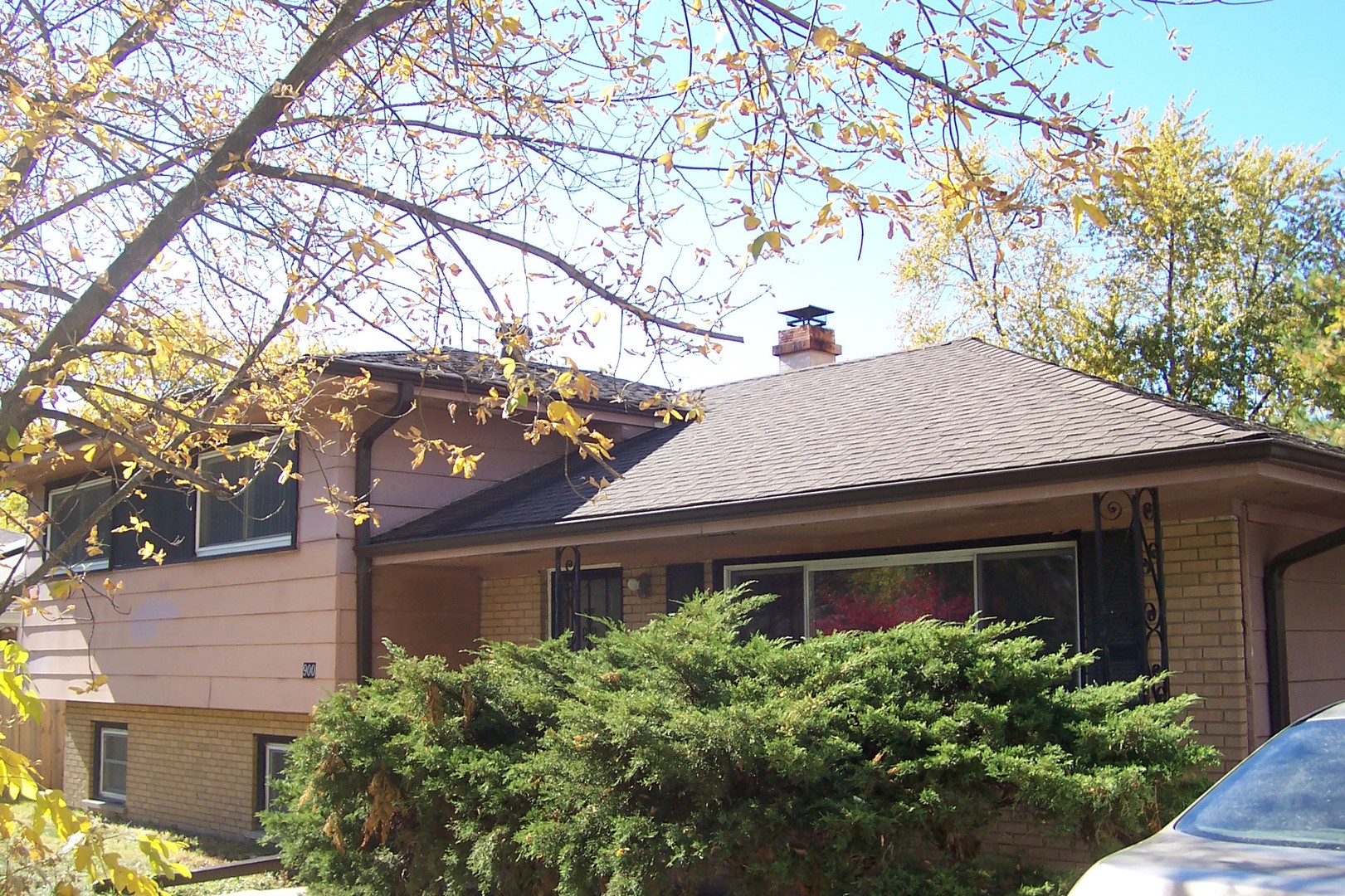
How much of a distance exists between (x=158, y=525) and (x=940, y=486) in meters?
10.9

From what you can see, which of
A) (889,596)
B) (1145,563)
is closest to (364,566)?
(889,596)

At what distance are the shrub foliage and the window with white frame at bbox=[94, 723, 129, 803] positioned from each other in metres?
9.96

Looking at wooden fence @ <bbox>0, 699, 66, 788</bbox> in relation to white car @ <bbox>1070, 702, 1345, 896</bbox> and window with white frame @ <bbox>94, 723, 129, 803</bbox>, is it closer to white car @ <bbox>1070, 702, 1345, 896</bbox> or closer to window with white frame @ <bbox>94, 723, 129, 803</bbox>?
window with white frame @ <bbox>94, 723, 129, 803</bbox>

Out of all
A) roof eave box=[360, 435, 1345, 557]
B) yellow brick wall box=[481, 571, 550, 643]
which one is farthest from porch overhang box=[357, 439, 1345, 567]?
yellow brick wall box=[481, 571, 550, 643]

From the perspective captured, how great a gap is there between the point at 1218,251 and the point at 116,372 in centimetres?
2592

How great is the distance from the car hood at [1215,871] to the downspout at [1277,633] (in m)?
4.20

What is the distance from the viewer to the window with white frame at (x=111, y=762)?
54.4 ft

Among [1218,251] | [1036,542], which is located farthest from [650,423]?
[1218,251]

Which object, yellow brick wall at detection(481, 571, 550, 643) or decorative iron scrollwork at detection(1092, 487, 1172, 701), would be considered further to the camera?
yellow brick wall at detection(481, 571, 550, 643)

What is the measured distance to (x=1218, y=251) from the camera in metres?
28.6

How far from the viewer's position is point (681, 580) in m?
11.4

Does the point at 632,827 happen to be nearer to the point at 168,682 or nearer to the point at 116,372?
the point at 116,372

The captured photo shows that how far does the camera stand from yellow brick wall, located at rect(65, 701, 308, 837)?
1375 centimetres

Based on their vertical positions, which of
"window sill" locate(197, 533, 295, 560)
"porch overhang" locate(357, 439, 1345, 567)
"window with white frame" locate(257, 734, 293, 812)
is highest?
"porch overhang" locate(357, 439, 1345, 567)
